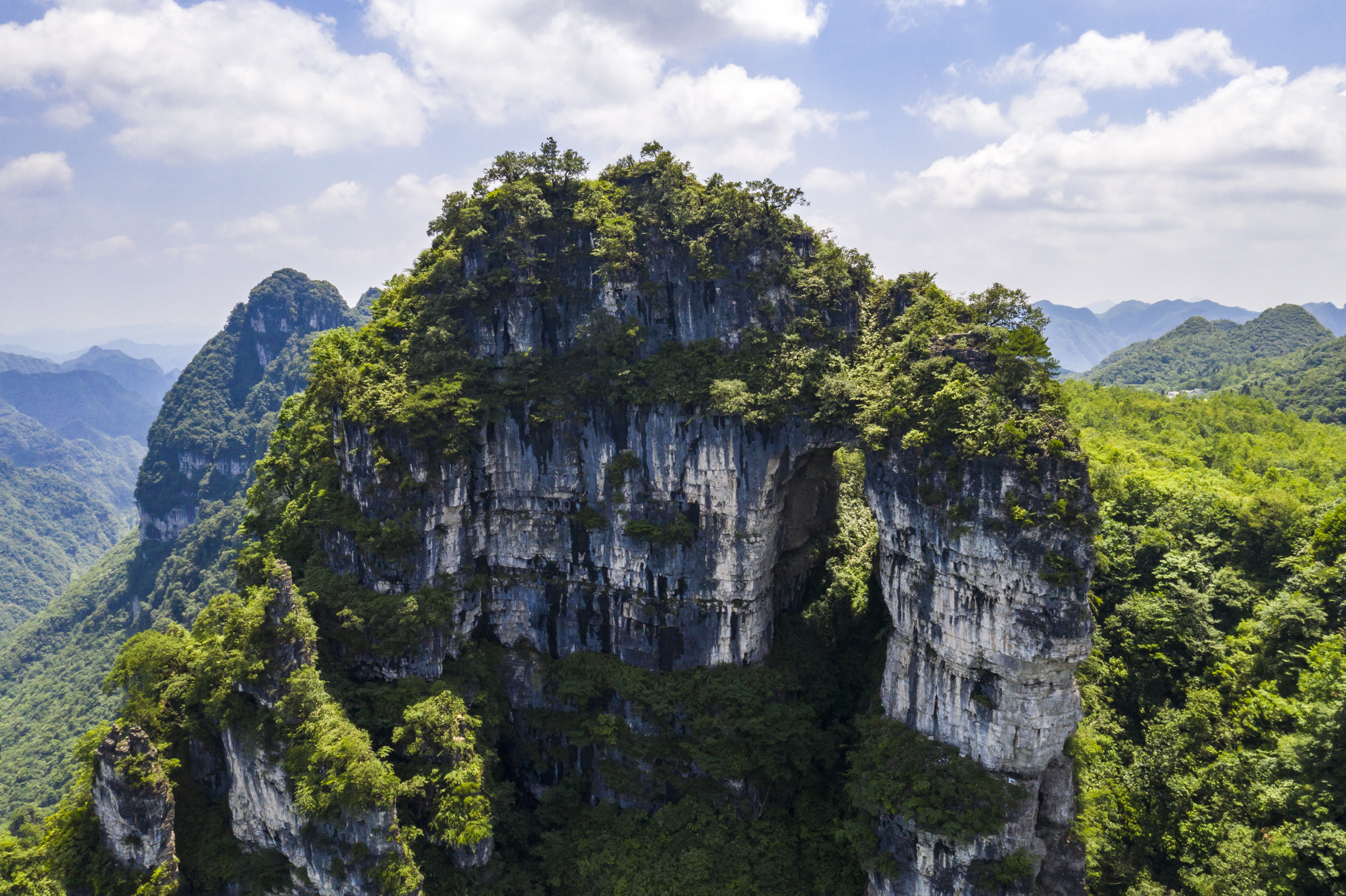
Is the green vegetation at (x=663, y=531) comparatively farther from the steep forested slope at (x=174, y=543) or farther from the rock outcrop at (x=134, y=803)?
the steep forested slope at (x=174, y=543)

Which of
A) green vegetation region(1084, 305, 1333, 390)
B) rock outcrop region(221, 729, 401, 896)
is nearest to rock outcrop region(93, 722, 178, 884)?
rock outcrop region(221, 729, 401, 896)

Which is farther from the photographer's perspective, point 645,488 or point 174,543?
point 174,543

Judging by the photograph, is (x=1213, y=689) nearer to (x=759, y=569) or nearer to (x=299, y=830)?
(x=759, y=569)

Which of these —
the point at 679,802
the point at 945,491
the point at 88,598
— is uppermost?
the point at 945,491

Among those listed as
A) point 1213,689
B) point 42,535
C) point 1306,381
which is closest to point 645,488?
point 1213,689

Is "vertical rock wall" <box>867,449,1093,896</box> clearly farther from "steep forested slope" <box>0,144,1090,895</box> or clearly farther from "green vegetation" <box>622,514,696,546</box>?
"green vegetation" <box>622,514,696,546</box>

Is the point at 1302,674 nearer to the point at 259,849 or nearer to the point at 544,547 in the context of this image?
the point at 544,547

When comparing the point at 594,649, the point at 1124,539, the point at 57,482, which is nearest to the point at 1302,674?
the point at 1124,539
